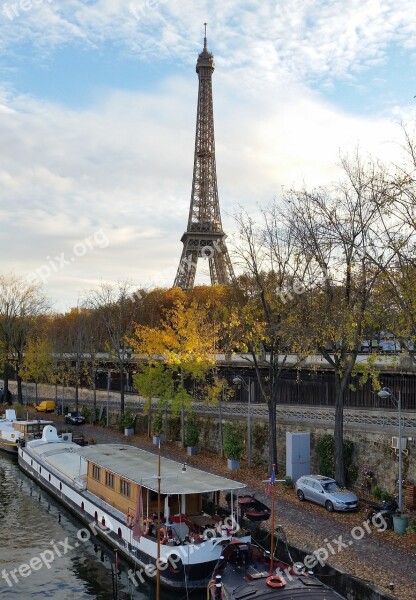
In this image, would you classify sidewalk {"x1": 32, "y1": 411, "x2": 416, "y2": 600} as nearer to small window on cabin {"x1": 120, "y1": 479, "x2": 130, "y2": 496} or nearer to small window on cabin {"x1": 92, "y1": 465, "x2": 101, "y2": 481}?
small window on cabin {"x1": 120, "y1": 479, "x2": 130, "y2": 496}

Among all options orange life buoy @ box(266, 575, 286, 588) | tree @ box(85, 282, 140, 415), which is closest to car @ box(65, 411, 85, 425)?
tree @ box(85, 282, 140, 415)

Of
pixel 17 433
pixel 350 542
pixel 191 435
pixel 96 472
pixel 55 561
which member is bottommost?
pixel 55 561

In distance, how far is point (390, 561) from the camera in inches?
795

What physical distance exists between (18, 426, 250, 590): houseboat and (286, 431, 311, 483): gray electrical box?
6241 mm

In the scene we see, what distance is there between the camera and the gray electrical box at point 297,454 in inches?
1222

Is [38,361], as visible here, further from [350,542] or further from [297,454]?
[350,542]

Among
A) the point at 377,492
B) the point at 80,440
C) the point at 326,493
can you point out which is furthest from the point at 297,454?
the point at 80,440

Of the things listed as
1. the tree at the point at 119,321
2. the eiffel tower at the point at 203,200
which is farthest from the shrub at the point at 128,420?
the eiffel tower at the point at 203,200

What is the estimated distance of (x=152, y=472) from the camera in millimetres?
25438

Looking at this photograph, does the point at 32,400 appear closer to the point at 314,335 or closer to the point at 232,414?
the point at 232,414

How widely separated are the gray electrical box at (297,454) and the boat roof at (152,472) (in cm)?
574

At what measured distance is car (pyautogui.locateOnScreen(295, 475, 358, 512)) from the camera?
84.7 ft

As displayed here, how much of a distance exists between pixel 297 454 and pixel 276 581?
1453 cm

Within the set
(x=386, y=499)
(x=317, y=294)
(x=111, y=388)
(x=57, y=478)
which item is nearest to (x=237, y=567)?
(x=386, y=499)
